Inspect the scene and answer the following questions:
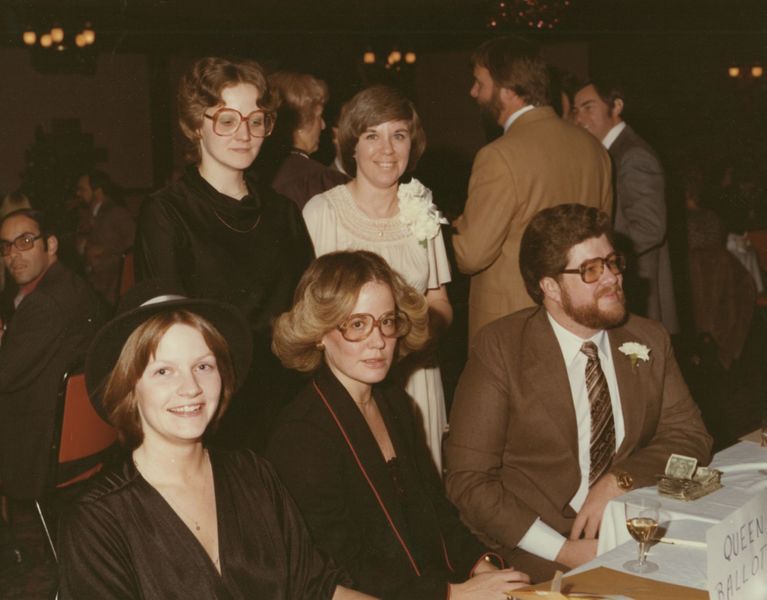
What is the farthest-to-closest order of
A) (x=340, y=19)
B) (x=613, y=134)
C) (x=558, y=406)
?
(x=340, y=19) → (x=613, y=134) → (x=558, y=406)

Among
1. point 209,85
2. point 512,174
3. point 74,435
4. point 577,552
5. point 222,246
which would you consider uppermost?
point 209,85

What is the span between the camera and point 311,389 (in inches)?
95.1

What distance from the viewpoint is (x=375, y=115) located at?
329 centimetres

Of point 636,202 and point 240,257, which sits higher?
point 636,202

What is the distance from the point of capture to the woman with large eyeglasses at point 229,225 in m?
2.81

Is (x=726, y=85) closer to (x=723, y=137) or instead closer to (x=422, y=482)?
(x=723, y=137)

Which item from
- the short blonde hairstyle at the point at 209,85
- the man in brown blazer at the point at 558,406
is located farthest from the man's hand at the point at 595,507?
the short blonde hairstyle at the point at 209,85

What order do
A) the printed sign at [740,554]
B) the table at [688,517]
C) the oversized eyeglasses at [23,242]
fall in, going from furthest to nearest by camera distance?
the oversized eyeglasses at [23,242], the table at [688,517], the printed sign at [740,554]

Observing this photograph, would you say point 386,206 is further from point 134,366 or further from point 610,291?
point 134,366

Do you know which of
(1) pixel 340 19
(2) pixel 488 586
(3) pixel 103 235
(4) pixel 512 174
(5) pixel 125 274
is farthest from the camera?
(1) pixel 340 19

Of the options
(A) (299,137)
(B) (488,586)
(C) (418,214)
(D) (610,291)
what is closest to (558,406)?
(D) (610,291)

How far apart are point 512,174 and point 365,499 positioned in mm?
1734

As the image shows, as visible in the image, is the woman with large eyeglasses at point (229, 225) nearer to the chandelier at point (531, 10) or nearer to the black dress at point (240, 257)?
the black dress at point (240, 257)

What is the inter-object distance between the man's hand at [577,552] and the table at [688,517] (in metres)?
0.07
